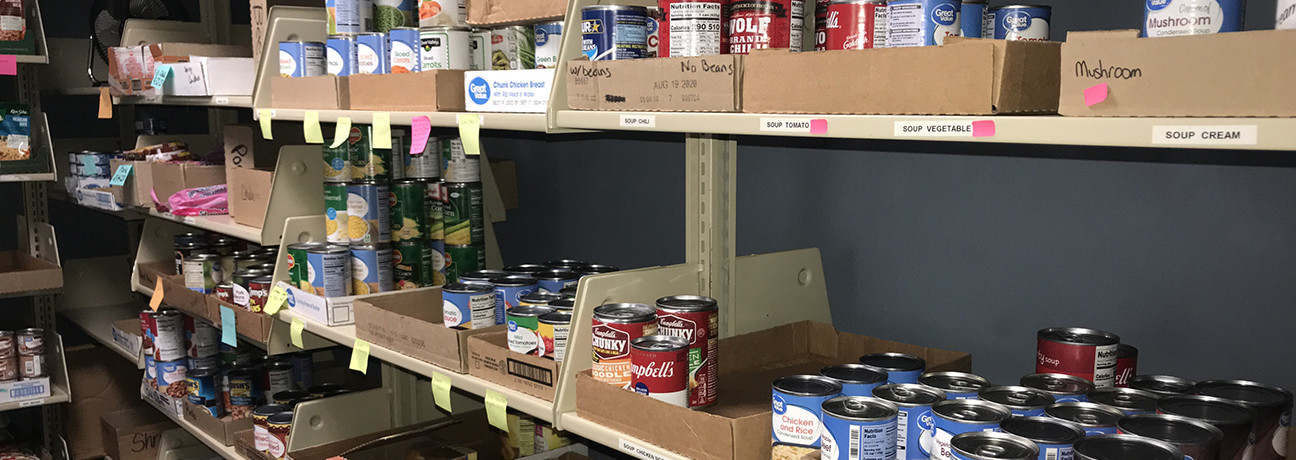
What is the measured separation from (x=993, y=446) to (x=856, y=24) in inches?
22.6

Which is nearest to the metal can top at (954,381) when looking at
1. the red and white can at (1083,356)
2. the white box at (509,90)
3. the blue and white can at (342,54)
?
the red and white can at (1083,356)

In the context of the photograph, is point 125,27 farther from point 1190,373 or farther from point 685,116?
point 1190,373

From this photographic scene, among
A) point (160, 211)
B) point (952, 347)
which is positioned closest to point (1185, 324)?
point (952, 347)

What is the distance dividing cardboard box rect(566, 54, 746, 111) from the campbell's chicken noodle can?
0.34 m

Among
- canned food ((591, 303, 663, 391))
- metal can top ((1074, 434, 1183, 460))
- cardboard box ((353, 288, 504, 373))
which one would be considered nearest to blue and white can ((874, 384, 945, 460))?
metal can top ((1074, 434, 1183, 460))

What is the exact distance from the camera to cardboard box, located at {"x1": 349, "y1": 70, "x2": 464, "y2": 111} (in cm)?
203

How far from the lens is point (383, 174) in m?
2.50

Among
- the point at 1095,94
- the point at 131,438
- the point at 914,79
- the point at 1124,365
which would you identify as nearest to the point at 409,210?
the point at 914,79

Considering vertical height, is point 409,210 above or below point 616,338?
above

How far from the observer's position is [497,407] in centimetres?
190

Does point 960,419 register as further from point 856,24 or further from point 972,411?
point 856,24

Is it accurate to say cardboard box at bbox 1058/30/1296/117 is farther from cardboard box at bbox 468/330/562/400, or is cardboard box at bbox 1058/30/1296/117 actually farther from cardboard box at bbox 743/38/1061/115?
cardboard box at bbox 468/330/562/400

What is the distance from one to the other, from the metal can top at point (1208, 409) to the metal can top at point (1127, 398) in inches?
0.8

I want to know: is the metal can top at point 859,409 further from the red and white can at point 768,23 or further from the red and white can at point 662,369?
the red and white can at point 768,23
